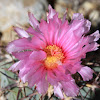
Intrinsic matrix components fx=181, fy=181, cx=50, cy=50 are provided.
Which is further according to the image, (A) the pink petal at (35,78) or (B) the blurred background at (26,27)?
(B) the blurred background at (26,27)

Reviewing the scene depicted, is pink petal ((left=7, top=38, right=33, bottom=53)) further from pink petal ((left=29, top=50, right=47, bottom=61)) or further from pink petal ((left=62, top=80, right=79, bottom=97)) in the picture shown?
pink petal ((left=62, top=80, right=79, bottom=97))

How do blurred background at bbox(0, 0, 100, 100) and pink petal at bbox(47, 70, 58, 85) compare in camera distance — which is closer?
pink petal at bbox(47, 70, 58, 85)

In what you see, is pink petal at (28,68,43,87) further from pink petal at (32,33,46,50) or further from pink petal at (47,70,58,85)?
pink petal at (32,33,46,50)

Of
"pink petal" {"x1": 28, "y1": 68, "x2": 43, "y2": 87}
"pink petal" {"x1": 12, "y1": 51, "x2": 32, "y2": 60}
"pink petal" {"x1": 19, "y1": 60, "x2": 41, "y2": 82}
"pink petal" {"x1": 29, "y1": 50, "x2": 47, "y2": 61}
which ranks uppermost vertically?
"pink petal" {"x1": 12, "y1": 51, "x2": 32, "y2": 60}

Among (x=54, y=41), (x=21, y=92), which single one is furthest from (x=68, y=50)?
(x=21, y=92)

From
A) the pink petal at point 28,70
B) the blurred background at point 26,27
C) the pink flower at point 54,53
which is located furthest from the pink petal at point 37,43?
the blurred background at point 26,27

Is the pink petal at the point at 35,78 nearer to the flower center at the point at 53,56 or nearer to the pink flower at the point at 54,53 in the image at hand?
the pink flower at the point at 54,53

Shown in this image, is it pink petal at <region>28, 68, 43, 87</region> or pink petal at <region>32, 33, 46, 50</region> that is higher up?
pink petal at <region>32, 33, 46, 50</region>

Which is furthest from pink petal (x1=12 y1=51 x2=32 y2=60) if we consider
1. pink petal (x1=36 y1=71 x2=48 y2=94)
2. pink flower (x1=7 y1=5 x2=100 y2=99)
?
pink petal (x1=36 y1=71 x2=48 y2=94)
